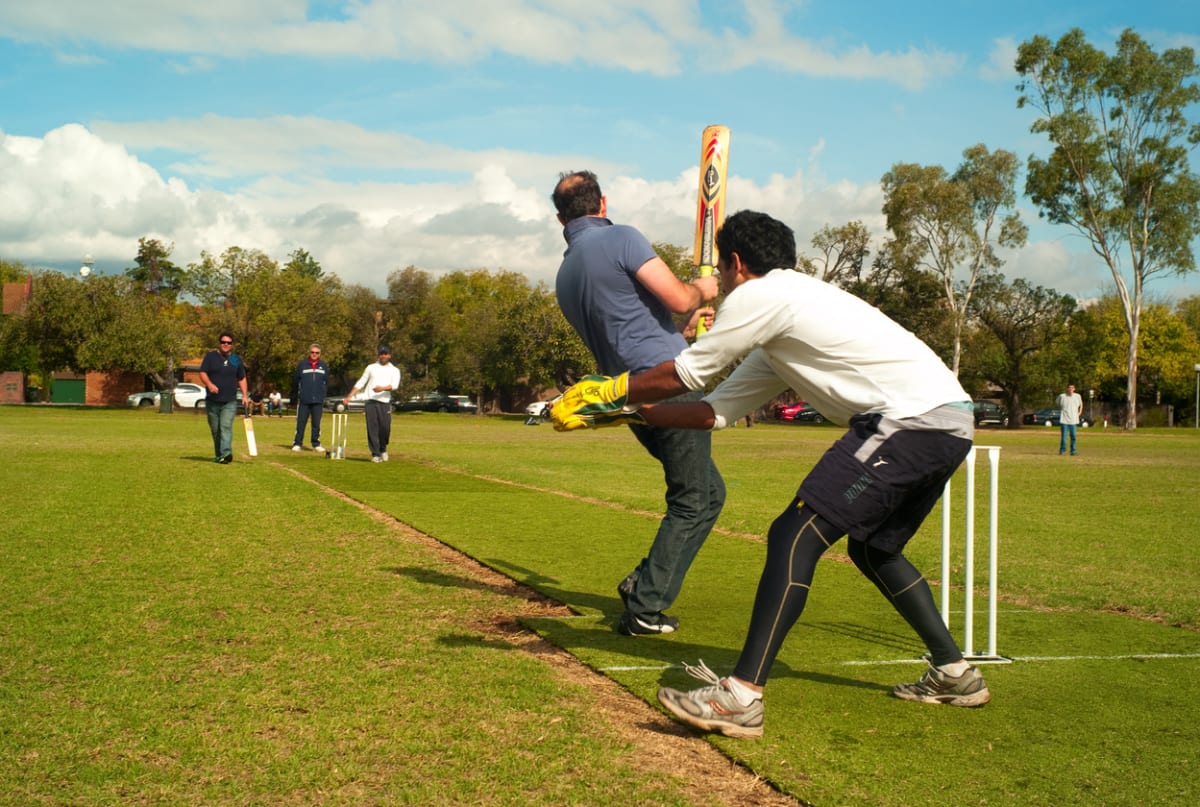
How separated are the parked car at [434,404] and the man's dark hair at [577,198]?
78.2 m

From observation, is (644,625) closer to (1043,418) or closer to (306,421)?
(306,421)

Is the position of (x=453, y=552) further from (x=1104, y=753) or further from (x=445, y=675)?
(x=1104, y=753)

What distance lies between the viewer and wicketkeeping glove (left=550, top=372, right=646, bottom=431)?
13.7 feet

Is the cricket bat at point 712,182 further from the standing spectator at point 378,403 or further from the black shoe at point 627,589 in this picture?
the standing spectator at point 378,403

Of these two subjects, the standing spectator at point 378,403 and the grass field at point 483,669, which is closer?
the grass field at point 483,669

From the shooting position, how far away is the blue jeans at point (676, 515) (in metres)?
5.53

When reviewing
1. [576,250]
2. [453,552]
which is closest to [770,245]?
[576,250]

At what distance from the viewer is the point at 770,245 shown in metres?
4.14

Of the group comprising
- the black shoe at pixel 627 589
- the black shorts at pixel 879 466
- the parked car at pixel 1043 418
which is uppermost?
the parked car at pixel 1043 418

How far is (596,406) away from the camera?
421 centimetres

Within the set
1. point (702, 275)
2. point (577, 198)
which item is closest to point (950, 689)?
point (702, 275)

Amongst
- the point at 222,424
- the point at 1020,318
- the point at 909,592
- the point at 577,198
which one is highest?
the point at 1020,318

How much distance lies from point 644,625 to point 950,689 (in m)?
1.73

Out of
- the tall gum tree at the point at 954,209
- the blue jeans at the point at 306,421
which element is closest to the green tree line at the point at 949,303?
the tall gum tree at the point at 954,209
